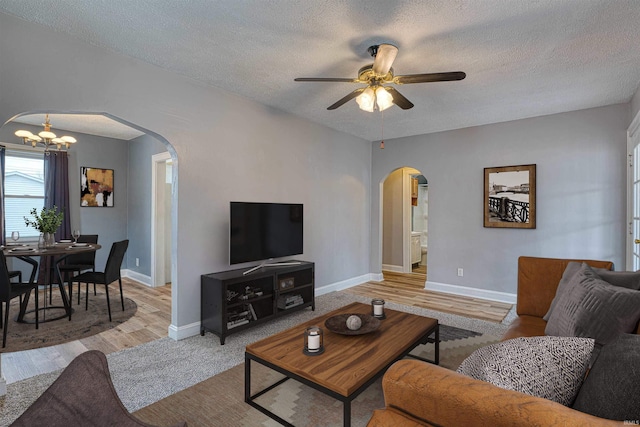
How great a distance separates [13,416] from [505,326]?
4186 millimetres

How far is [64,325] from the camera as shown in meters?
3.35

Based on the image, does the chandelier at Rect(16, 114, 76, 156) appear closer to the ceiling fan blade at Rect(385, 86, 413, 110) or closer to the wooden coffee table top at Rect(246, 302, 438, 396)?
the wooden coffee table top at Rect(246, 302, 438, 396)

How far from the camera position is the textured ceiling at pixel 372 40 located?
2.02 meters

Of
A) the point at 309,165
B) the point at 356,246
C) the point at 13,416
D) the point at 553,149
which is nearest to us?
the point at 13,416

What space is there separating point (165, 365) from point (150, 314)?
144cm

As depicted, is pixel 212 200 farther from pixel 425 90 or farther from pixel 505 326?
pixel 505 326

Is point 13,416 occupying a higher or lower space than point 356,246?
lower

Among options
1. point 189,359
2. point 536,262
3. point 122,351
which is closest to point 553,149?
point 536,262

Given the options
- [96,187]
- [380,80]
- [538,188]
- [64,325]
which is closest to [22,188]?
[96,187]

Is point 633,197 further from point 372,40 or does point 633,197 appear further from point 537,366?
point 537,366

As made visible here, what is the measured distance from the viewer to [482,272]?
466 cm

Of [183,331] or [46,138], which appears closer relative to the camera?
[183,331]

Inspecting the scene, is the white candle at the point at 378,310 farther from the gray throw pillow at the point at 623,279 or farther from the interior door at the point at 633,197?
the interior door at the point at 633,197

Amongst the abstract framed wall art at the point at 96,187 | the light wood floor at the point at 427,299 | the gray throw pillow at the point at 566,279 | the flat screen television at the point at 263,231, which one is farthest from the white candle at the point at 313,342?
the abstract framed wall art at the point at 96,187
